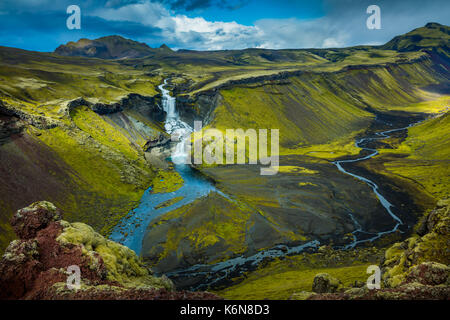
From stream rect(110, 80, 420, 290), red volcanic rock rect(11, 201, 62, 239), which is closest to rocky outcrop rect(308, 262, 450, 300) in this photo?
red volcanic rock rect(11, 201, 62, 239)

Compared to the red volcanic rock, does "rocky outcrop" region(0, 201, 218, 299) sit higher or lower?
lower

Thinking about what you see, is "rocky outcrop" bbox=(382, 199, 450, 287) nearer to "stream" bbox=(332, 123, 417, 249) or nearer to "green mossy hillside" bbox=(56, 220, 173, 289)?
"stream" bbox=(332, 123, 417, 249)

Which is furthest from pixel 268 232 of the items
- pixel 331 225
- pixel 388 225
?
pixel 388 225

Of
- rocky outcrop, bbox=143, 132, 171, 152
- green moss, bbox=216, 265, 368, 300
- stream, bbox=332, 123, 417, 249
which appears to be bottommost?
green moss, bbox=216, 265, 368, 300

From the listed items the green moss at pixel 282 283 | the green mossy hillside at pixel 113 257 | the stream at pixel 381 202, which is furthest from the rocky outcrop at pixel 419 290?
the stream at pixel 381 202

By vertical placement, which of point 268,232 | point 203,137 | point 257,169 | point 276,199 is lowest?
point 268,232

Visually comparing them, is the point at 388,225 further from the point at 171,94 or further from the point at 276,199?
the point at 171,94

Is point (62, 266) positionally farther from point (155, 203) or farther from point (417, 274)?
point (155, 203)

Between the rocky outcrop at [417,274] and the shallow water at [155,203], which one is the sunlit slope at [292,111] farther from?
the rocky outcrop at [417,274]
